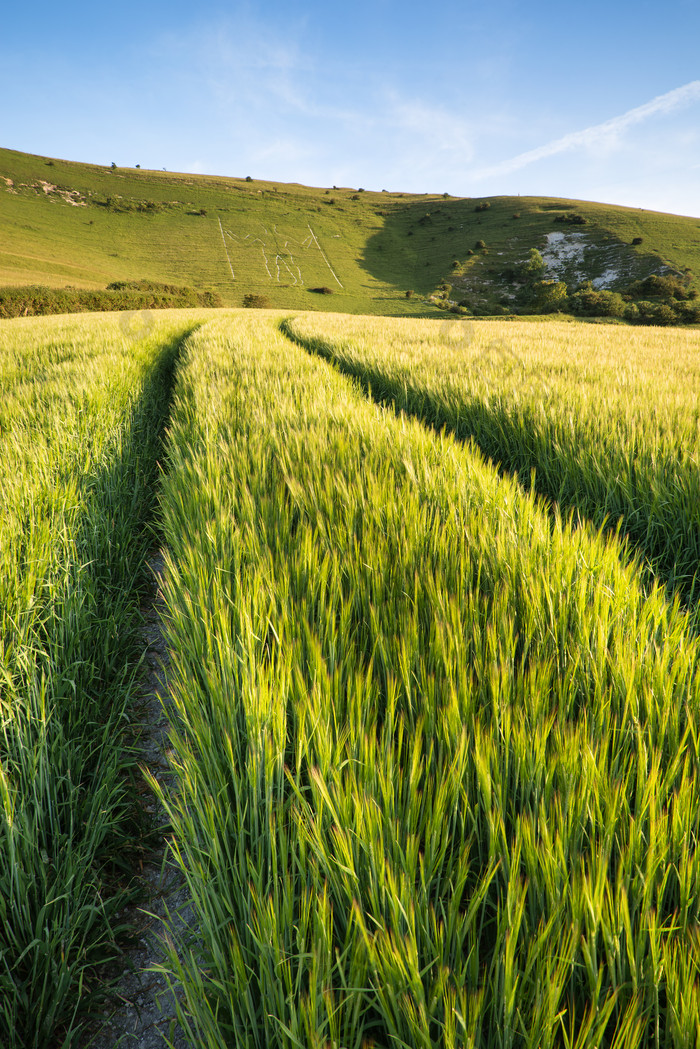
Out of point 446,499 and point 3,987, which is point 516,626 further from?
point 3,987

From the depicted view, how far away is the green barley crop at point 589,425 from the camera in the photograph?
2.52m

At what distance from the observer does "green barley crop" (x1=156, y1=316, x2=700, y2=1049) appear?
0.58m

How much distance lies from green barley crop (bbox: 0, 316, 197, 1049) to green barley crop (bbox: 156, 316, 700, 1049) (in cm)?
30

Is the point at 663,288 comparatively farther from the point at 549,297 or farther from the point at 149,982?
the point at 149,982

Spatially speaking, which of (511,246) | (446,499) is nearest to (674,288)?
(511,246)

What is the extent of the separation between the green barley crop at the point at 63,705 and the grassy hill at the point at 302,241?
42522 mm

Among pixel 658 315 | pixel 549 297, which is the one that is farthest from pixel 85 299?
pixel 549 297

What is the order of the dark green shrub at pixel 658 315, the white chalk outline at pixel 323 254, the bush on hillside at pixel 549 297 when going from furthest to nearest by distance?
the white chalk outline at pixel 323 254
the bush on hillside at pixel 549 297
the dark green shrub at pixel 658 315

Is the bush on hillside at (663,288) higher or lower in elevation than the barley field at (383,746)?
higher

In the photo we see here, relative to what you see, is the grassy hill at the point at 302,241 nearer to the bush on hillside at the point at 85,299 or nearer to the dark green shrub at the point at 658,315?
the bush on hillside at the point at 85,299

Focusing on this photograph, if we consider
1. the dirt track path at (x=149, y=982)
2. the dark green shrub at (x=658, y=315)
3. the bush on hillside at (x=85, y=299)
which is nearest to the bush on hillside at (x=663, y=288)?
the dark green shrub at (x=658, y=315)

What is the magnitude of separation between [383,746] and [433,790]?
0.11 metres

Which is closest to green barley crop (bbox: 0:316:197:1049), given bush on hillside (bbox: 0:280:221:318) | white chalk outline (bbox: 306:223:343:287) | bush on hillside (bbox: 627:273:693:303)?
bush on hillside (bbox: 0:280:221:318)

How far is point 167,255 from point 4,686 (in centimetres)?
6664
